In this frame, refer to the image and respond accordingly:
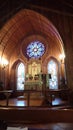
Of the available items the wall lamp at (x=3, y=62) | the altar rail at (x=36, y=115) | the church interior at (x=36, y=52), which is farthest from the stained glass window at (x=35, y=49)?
the altar rail at (x=36, y=115)

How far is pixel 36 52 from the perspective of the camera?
11.4 m

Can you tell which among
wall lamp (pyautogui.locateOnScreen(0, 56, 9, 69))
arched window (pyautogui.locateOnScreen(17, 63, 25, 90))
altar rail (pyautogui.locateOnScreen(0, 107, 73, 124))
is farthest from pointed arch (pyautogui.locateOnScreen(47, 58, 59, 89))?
altar rail (pyautogui.locateOnScreen(0, 107, 73, 124))

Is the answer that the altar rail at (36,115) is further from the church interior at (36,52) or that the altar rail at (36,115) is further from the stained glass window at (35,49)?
the stained glass window at (35,49)

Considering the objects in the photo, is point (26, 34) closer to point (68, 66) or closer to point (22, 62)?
point (22, 62)

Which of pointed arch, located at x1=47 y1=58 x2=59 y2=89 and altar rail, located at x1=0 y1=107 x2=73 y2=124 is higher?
pointed arch, located at x1=47 y1=58 x2=59 y2=89

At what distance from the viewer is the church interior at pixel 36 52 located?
287 inches

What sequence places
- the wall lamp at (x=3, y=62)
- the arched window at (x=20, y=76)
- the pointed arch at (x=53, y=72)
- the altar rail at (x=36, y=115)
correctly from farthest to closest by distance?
the arched window at (x=20, y=76), the pointed arch at (x=53, y=72), the wall lamp at (x=3, y=62), the altar rail at (x=36, y=115)

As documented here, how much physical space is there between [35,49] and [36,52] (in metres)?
0.27

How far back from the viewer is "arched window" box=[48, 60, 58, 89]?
34.8 ft

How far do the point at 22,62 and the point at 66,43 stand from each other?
4.55 m

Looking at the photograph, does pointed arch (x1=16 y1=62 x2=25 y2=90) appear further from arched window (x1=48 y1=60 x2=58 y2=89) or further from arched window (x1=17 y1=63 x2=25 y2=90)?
arched window (x1=48 y1=60 x2=58 y2=89)

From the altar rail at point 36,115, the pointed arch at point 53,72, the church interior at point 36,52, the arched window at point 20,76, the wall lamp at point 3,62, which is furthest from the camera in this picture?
the arched window at point 20,76

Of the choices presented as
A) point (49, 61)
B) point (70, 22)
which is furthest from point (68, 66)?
point (49, 61)

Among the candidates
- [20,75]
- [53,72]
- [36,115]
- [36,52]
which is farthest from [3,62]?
[36,115]
